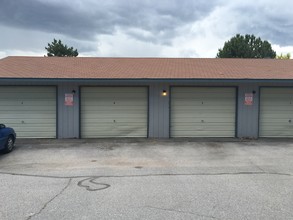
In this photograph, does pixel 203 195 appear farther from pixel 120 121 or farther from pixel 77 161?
pixel 120 121

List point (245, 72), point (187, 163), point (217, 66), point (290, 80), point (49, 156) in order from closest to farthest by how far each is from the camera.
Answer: point (187, 163) → point (49, 156) → point (290, 80) → point (245, 72) → point (217, 66)

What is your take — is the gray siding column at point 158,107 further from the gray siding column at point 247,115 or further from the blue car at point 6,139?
the blue car at point 6,139

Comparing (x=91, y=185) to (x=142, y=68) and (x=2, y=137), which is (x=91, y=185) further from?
(x=142, y=68)

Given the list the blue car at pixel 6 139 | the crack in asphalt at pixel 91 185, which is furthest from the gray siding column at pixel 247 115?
the blue car at pixel 6 139

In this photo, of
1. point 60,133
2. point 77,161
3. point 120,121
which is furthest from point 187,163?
point 60,133

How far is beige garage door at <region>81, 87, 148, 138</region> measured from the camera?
49.8ft

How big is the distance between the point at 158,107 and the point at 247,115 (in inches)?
161

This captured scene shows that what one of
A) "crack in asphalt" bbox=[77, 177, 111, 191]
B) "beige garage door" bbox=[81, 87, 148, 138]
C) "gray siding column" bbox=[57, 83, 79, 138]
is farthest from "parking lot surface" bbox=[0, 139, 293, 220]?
"beige garage door" bbox=[81, 87, 148, 138]

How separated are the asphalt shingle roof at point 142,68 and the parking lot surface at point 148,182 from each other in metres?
3.44

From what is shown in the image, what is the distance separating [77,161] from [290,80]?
981 centimetres

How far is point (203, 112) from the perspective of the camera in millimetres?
15391

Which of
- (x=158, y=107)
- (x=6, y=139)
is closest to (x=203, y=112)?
(x=158, y=107)

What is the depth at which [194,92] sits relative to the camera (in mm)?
15359

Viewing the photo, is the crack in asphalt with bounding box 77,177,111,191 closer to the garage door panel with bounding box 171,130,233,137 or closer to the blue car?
the blue car
